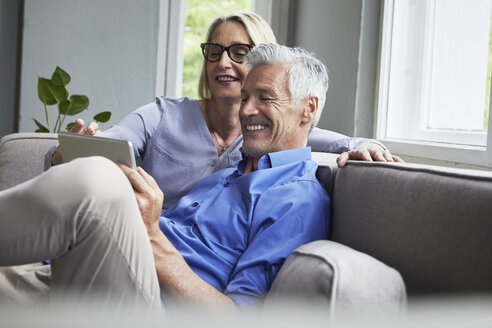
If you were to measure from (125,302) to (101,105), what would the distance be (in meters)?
2.11

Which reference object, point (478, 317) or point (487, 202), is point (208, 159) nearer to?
point (487, 202)

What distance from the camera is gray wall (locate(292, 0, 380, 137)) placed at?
2.39 meters

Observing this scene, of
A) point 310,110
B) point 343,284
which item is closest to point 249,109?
point 310,110

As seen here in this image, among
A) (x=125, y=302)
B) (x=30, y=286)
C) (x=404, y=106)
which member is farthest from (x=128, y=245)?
(x=404, y=106)

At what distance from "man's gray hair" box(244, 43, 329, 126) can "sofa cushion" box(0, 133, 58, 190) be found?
92cm

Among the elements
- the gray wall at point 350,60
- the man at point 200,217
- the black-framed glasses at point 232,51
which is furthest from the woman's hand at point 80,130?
the gray wall at point 350,60

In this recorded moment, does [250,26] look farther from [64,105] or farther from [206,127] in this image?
[64,105]

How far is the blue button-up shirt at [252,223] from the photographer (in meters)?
1.13

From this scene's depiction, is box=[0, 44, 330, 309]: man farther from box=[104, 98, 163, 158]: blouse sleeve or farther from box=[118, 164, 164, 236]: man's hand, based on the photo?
box=[104, 98, 163, 158]: blouse sleeve

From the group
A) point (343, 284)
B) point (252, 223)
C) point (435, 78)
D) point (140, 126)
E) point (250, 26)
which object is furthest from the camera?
point (435, 78)

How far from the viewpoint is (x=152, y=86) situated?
2955mm

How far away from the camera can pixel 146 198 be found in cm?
110

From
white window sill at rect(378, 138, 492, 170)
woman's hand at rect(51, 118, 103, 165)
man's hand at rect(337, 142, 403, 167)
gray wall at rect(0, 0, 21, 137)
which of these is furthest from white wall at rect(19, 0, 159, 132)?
man's hand at rect(337, 142, 403, 167)

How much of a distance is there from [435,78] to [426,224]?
150 centimetres
